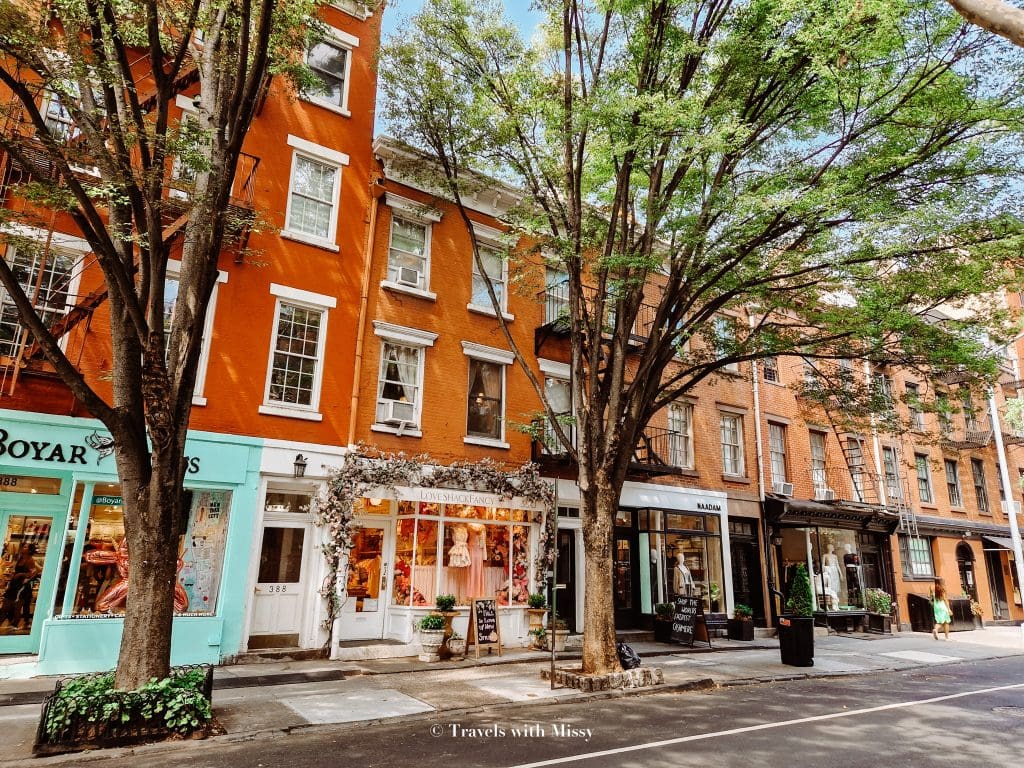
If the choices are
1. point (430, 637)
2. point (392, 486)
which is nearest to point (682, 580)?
point (430, 637)

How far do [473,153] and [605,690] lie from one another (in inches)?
404

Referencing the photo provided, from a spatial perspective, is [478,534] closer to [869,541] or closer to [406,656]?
[406,656]

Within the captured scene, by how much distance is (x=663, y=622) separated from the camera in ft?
53.4

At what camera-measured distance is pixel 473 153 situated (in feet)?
42.2

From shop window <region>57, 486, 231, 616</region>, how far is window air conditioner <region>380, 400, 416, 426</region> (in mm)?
3622

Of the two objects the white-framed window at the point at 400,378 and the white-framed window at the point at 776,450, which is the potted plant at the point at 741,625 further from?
the white-framed window at the point at 400,378

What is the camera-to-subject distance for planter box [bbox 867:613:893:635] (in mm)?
21391

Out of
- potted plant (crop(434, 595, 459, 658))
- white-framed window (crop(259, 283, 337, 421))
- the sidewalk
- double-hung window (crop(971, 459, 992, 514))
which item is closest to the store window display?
potted plant (crop(434, 595, 459, 658))

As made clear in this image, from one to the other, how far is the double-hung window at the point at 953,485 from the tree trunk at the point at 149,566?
2970 cm

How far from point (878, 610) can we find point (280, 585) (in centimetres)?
1991

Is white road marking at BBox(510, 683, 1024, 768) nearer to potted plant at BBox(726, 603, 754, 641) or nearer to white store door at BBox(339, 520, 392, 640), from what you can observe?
potted plant at BBox(726, 603, 754, 641)

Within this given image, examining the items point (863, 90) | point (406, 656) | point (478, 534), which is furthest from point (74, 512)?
point (863, 90)

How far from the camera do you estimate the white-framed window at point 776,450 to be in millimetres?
21848

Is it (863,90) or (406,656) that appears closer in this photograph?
(863,90)
